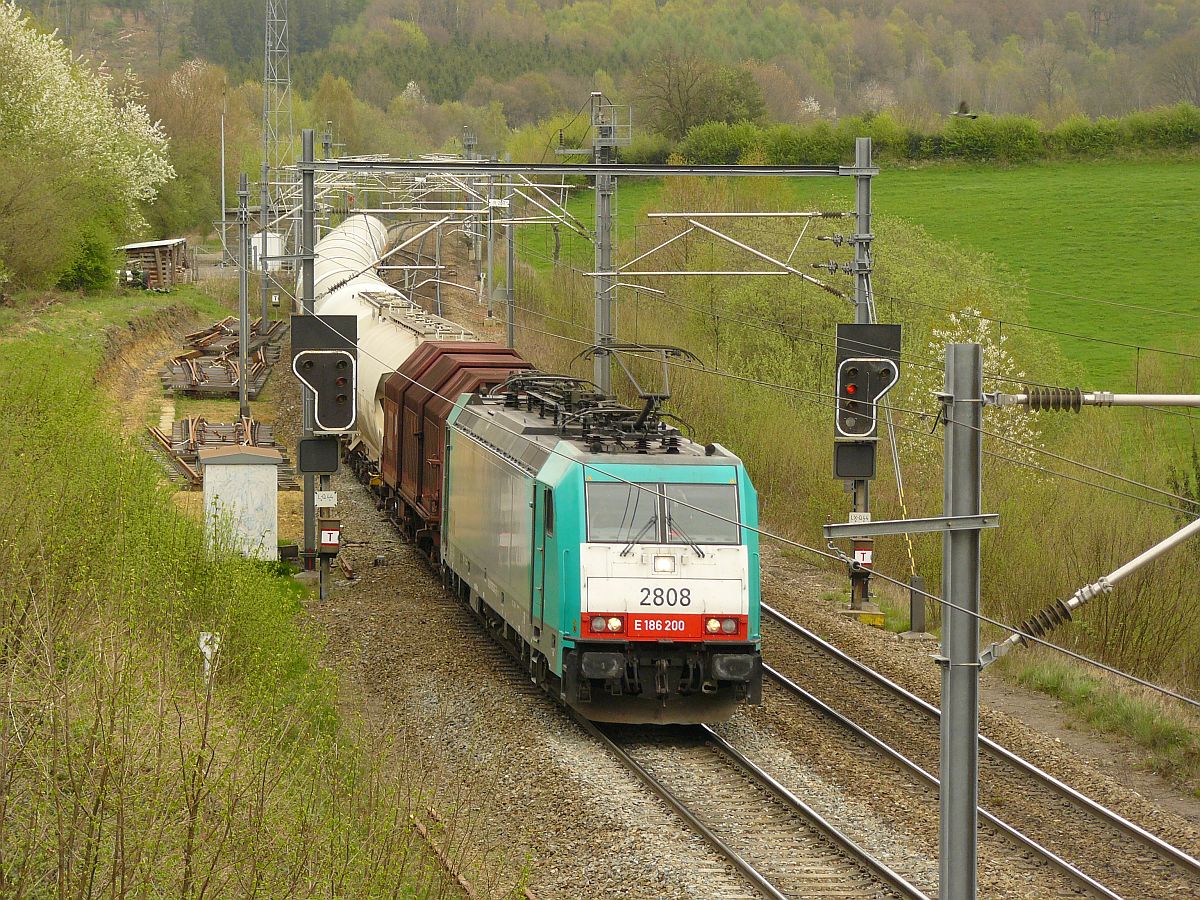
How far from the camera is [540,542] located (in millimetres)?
14898

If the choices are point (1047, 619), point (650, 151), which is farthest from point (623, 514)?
point (650, 151)

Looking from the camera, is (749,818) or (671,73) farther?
(671,73)

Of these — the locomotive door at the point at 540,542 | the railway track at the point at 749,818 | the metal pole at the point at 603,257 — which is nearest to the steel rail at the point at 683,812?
the railway track at the point at 749,818

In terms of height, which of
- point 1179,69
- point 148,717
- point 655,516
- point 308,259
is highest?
point 1179,69

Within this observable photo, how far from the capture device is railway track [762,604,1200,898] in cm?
1176

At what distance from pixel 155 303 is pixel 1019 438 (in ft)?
95.7

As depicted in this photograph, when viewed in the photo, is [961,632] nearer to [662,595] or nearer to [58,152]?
[662,595]

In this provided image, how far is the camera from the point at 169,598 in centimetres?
1212

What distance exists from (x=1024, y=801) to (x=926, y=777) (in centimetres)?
86

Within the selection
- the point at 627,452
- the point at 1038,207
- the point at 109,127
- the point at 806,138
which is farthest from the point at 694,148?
the point at 627,452

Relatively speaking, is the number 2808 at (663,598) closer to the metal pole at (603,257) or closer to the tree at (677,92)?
the metal pole at (603,257)

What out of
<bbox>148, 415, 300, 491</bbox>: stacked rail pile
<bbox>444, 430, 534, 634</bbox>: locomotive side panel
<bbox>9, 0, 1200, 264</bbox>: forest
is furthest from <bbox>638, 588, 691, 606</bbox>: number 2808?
<bbox>9, 0, 1200, 264</bbox>: forest

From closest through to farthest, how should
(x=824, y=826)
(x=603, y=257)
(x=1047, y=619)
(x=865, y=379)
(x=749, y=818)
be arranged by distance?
1. (x=1047, y=619)
2. (x=824, y=826)
3. (x=749, y=818)
4. (x=865, y=379)
5. (x=603, y=257)

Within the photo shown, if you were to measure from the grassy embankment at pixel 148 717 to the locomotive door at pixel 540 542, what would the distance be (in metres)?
2.17
